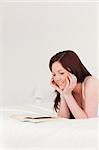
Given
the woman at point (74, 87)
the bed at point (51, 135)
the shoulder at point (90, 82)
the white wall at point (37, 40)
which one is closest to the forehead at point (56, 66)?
the woman at point (74, 87)

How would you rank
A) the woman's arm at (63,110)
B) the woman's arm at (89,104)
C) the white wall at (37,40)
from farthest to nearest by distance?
the white wall at (37,40)
the woman's arm at (63,110)
the woman's arm at (89,104)

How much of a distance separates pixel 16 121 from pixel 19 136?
0.17 m

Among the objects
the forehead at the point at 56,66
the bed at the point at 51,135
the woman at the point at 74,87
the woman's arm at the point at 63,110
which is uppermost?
the forehead at the point at 56,66

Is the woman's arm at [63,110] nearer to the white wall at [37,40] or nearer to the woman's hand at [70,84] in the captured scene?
the woman's hand at [70,84]

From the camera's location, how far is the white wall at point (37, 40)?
2576mm

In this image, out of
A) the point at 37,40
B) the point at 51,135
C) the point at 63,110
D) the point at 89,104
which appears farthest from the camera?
the point at 37,40

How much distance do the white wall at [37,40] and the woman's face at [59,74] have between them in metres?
0.79

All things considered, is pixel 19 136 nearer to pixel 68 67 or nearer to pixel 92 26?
pixel 68 67

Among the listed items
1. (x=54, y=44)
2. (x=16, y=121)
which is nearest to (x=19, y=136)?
(x=16, y=121)

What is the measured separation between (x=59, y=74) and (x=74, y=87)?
0.32 ft

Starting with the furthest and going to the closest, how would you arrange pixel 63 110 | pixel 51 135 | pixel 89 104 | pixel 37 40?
pixel 37 40 → pixel 63 110 → pixel 89 104 → pixel 51 135

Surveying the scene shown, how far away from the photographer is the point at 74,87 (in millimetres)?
1720

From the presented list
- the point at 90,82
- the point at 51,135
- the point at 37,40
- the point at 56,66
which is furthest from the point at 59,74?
the point at 37,40

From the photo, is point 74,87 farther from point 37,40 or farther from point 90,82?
point 37,40
